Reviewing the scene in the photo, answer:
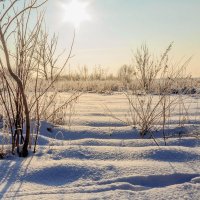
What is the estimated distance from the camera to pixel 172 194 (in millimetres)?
1427

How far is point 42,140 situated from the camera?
233 centimetres

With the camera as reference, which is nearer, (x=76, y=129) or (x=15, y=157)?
(x=15, y=157)

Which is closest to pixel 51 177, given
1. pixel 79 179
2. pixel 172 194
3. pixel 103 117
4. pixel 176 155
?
pixel 79 179

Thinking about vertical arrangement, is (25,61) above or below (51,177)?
above

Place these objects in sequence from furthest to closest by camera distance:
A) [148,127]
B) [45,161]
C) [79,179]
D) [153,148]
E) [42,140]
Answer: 1. [148,127]
2. [42,140]
3. [153,148]
4. [45,161]
5. [79,179]

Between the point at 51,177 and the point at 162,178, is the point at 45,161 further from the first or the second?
the point at 162,178

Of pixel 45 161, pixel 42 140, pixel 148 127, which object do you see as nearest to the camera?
pixel 45 161

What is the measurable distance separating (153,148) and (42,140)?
72cm

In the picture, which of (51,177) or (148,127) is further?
(148,127)

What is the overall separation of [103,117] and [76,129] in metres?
0.74

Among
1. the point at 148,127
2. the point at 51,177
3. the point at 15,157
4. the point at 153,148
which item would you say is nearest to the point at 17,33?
the point at 15,157

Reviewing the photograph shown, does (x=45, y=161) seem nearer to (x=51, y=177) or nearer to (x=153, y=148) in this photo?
(x=51, y=177)

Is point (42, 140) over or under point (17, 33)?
under

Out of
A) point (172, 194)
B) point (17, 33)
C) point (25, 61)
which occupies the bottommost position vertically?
point (172, 194)
